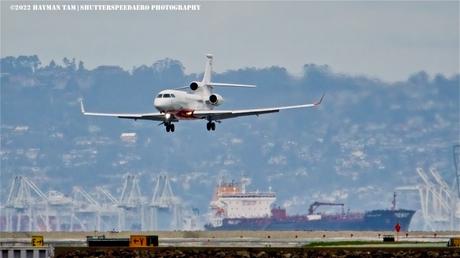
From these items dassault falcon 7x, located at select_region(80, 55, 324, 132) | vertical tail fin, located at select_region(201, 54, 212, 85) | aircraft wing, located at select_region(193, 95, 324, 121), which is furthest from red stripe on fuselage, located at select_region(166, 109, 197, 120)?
vertical tail fin, located at select_region(201, 54, 212, 85)

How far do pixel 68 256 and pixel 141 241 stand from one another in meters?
5.44

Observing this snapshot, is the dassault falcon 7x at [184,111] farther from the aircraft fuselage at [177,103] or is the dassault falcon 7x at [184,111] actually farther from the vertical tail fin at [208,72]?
the vertical tail fin at [208,72]

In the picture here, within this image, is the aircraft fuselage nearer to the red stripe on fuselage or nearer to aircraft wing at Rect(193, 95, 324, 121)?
the red stripe on fuselage

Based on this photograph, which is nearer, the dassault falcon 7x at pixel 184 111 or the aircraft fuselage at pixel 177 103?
the dassault falcon 7x at pixel 184 111

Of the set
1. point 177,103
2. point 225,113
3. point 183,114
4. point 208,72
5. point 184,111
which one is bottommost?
point 225,113

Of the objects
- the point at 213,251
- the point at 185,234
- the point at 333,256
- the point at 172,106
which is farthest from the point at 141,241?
the point at 185,234

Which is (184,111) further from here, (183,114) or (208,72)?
(208,72)

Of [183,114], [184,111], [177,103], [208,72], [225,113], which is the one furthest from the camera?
[208,72]

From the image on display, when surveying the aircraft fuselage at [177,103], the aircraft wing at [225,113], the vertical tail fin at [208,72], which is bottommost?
the aircraft wing at [225,113]

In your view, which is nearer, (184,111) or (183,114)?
(183,114)

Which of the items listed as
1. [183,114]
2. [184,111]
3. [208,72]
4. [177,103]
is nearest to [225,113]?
[183,114]

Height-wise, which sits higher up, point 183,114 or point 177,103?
point 177,103

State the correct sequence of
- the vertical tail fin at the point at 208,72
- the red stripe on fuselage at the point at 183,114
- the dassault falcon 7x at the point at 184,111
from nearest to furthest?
the dassault falcon 7x at the point at 184,111 → the red stripe on fuselage at the point at 183,114 → the vertical tail fin at the point at 208,72

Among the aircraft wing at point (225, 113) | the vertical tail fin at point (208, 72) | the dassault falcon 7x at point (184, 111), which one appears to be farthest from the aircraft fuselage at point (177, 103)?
the vertical tail fin at point (208, 72)
